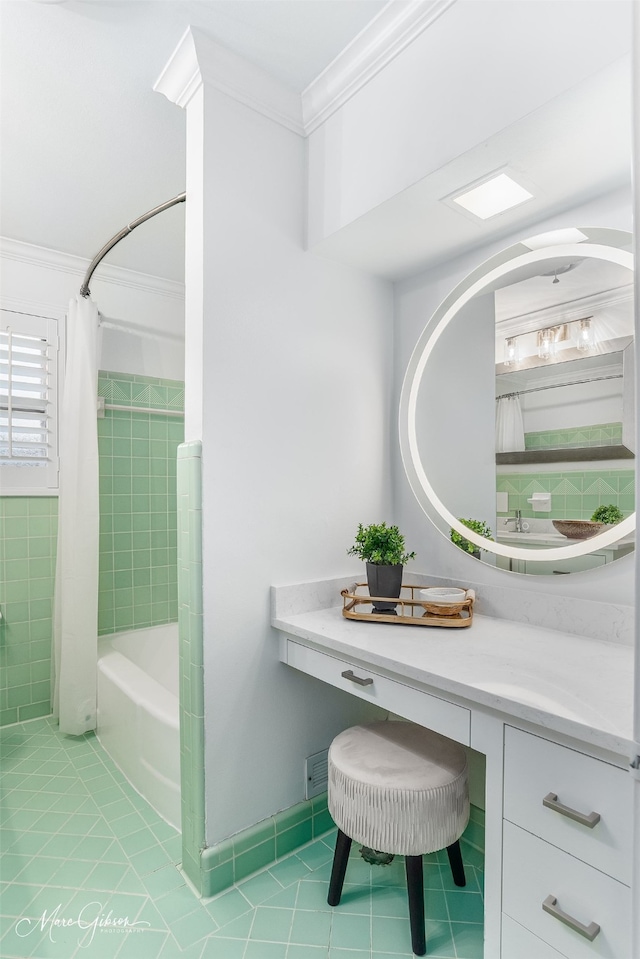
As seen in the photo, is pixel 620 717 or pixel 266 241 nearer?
pixel 620 717

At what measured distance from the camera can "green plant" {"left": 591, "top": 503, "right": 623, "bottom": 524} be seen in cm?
137

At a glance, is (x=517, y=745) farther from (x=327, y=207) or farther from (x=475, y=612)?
(x=327, y=207)

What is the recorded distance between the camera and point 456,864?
1.48m

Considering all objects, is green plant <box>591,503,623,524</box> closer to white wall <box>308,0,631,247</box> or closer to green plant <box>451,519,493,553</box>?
green plant <box>451,519,493,553</box>

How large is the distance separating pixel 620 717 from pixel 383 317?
1552 millimetres

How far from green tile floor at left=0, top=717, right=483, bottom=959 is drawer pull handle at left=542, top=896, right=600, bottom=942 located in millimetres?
478

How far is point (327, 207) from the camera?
65.7 inches

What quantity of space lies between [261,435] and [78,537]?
50.9 inches

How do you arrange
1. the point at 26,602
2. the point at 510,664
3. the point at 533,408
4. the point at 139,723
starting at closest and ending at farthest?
1. the point at 510,664
2. the point at 533,408
3. the point at 139,723
4. the point at 26,602

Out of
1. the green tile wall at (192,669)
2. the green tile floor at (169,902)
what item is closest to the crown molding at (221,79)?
the green tile wall at (192,669)

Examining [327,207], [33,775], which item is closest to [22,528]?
[33,775]

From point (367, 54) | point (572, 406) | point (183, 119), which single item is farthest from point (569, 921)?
point (183, 119)

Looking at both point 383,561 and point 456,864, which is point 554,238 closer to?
point 383,561

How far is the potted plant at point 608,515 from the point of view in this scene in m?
1.37
